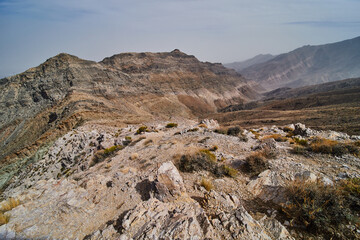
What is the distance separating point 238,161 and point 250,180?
153 cm

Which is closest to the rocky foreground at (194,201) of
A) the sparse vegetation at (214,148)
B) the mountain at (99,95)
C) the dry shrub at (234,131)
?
the sparse vegetation at (214,148)

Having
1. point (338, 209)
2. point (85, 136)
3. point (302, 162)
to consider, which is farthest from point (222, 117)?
point (338, 209)

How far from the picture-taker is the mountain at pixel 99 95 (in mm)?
30392

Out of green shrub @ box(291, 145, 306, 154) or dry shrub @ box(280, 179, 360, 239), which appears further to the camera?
green shrub @ box(291, 145, 306, 154)

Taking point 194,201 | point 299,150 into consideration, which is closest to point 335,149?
point 299,150

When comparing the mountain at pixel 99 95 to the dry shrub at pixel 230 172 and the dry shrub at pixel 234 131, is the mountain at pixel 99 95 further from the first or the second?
the dry shrub at pixel 230 172

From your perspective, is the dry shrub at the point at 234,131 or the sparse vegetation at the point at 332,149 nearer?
the sparse vegetation at the point at 332,149

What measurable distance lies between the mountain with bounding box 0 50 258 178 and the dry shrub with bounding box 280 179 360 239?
2807cm

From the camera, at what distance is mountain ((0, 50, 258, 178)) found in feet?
99.7

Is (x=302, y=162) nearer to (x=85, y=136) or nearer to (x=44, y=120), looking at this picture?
(x=85, y=136)

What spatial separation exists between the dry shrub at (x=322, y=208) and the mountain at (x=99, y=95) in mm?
28073

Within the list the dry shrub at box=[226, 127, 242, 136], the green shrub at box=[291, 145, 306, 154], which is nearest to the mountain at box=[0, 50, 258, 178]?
the dry shrub at box=[226, 127, 242, 136]

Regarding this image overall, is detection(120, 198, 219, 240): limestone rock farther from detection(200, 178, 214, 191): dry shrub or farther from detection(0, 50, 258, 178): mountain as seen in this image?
detection(0, 50, 258, 178): mountain

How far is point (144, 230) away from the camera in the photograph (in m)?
3.87
